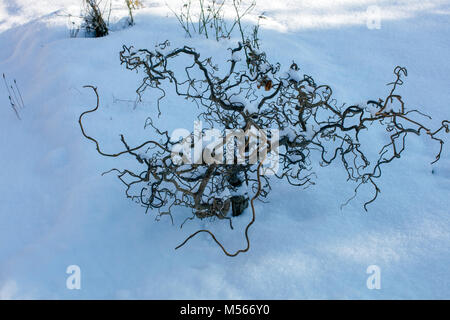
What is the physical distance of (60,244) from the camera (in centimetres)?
118

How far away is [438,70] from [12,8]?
11.9 ft

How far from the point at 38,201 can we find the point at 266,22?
211cm

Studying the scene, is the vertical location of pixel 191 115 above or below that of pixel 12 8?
below

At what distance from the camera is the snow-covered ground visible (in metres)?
1.06

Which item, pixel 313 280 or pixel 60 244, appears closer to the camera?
pixel 313 280

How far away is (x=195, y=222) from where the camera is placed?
1274 millimetres

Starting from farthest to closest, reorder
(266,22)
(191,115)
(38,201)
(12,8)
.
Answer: (12,8)
(266,22)
(191,115)
(38,201)

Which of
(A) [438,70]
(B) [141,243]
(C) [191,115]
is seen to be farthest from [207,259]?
(A) [438,70]

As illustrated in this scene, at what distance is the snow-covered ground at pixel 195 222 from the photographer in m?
A: 1.06

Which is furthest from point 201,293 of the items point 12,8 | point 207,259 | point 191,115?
point 12,8

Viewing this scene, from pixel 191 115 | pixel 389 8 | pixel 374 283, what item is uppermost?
pixel 389 8
